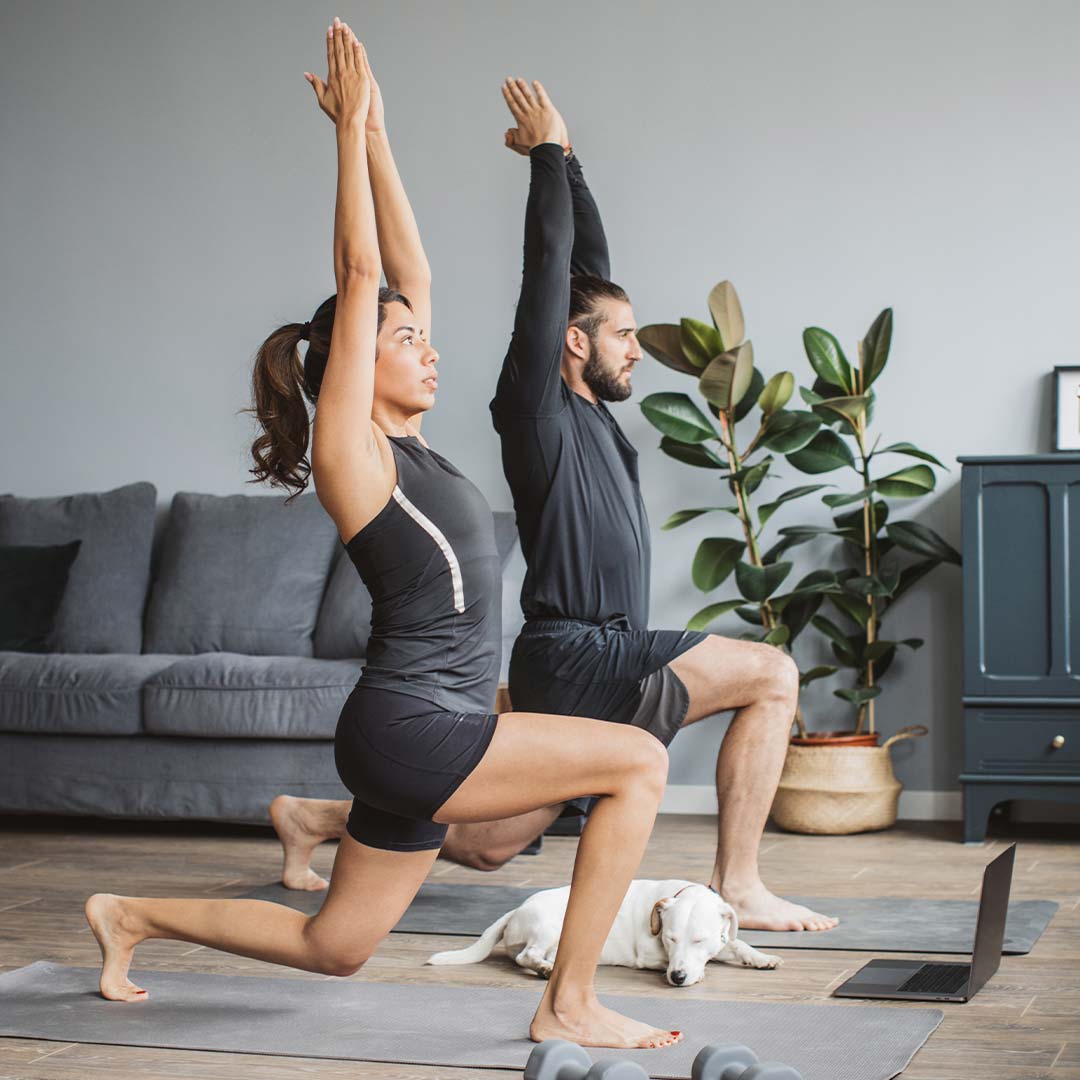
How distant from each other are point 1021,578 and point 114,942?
8.76 ft

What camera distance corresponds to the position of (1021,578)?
412 centimetres

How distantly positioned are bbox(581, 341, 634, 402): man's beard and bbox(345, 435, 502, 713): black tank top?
821 millimetres

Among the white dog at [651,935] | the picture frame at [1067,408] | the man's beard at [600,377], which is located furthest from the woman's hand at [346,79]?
the picture frame at [1067,408]

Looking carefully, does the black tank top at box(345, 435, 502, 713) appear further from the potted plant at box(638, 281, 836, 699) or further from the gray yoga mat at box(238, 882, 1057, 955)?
the potted plant at box(638, 281, 836, 699)

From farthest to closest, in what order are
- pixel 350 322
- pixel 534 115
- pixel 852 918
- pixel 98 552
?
pixel 98 552 → pixel 852 918 → pixel 534 115 → pixel 350 322

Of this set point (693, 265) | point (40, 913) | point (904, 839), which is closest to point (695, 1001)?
point (40, 913)

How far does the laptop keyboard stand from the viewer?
244 cm

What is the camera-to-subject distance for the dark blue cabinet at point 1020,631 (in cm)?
406

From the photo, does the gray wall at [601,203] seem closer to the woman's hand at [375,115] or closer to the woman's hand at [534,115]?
the woman's hand at [534,115]

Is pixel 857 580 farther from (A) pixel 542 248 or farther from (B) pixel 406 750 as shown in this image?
(B) pixel 406 750

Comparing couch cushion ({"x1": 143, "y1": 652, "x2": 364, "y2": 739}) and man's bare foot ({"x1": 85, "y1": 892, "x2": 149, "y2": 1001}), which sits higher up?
couch cushion ({"x1": 143, "y1": 652, "x2": 364, "y2": 739})

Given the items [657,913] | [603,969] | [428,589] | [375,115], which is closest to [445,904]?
[603,969]

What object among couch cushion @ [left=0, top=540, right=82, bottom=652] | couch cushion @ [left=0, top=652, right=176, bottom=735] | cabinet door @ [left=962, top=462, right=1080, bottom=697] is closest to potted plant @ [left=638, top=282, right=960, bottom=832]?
cabinet door @ [left=962, top=462, right=1080, bottom=697]

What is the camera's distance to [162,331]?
530 cm
